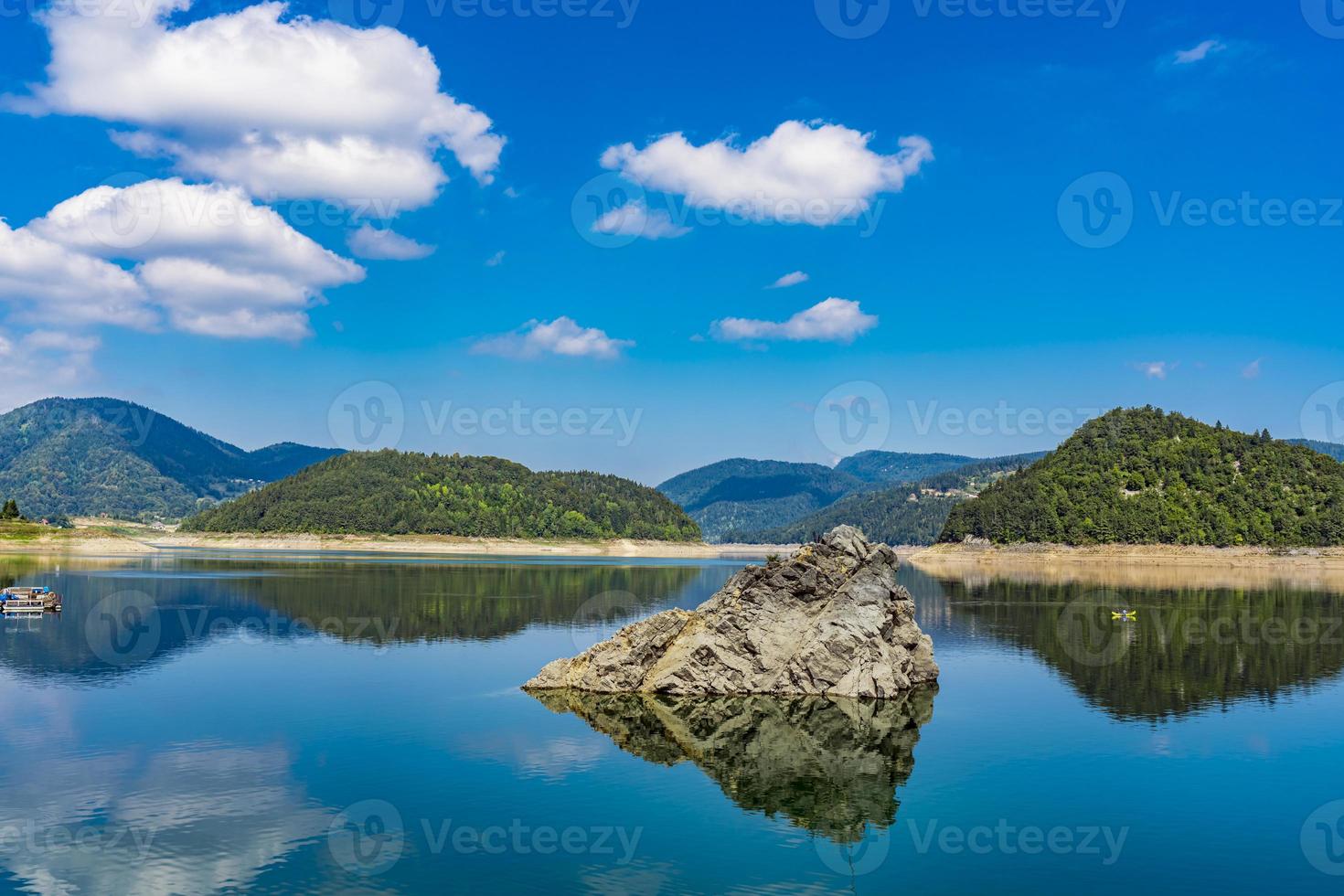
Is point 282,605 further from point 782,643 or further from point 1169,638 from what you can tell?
point 1169,638

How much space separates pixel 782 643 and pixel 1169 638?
36061 mm

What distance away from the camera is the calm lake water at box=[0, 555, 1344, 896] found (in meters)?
25.8

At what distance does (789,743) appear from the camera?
130 ft

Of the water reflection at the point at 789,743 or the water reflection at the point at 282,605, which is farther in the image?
the water reflection at the point at 282,605

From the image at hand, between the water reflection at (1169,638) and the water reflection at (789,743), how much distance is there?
1220 centimetres

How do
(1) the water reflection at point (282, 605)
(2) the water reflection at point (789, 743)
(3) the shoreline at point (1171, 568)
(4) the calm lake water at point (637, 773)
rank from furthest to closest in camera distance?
(3) the shoreline at point (1171, 568) → (1) the water reflection at point (282, 605) → (2) the water reflection at point (789, 743) → (4) the calm lake water at point (637, 773)

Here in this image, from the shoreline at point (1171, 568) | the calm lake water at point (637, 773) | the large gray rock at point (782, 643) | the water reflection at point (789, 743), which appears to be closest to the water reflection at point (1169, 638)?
the calm lake water at point (637, 773)

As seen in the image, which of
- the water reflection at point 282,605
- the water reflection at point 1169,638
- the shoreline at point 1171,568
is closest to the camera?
the water reflection at point 1169,638

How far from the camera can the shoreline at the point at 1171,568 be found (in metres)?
144

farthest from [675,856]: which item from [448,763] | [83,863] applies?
[83,863]

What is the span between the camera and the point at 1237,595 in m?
110

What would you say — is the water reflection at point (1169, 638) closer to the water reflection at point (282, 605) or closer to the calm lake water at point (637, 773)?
the calm lake water at point (637, 773)

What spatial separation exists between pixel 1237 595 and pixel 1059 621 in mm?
38889

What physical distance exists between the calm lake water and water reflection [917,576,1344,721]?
475 millimetres
